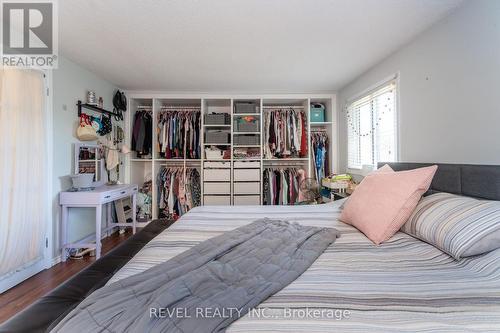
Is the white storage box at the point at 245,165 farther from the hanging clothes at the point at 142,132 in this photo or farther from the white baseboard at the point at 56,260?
the white baseboard at the point at 56,260

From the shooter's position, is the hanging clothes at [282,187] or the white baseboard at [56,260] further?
the hanging clothes at [282,187]

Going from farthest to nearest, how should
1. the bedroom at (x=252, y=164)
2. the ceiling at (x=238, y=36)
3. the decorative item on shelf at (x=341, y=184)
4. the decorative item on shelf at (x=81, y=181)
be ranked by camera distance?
the decorative item on shelf at (x=341, y=184)
the decorative item on shelf at (x=81, y=181)
the ceiling at (x=238, y=36)
the bedroom at (x=252, y=164)

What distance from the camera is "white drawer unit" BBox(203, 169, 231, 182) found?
11.1 ft

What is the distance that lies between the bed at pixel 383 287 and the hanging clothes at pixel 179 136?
2287 millimetres

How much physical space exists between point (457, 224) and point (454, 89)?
1100 mm

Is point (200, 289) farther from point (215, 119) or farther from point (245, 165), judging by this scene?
point (215, 119)

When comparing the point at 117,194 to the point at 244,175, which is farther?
the point at 244,175

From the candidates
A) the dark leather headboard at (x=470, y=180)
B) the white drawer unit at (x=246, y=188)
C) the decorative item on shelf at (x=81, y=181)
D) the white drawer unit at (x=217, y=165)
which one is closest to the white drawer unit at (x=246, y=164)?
the white drawer unit at (x=217, y=165)

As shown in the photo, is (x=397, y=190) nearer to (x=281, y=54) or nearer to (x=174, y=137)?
(x=281, y=54)

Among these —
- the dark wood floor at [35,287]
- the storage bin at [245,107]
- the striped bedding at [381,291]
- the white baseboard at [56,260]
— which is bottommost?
the dark wood floor at [35,287]

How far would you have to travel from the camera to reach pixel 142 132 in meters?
3.42

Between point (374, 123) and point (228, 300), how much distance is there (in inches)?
102

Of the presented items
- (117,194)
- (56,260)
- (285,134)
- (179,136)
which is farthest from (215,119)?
(56,260)

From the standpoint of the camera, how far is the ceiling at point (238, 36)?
1.53 m
